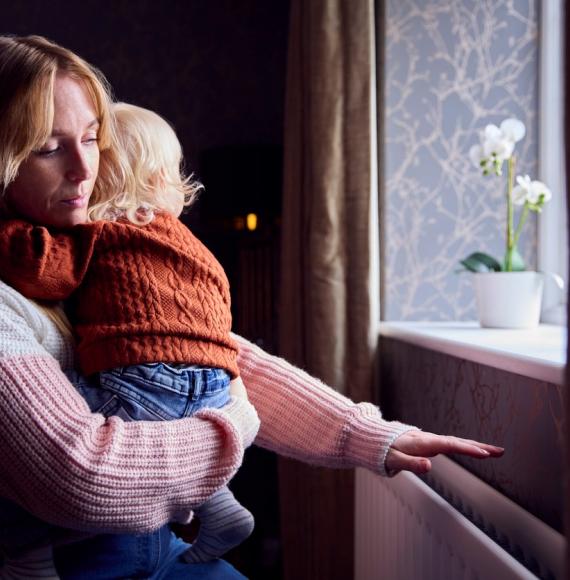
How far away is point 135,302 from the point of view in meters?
0.93

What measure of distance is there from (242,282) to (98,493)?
2.20 metres

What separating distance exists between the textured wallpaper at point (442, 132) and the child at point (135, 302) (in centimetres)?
101

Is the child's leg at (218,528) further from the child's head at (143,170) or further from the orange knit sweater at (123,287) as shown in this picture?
the child's head at (143,170)

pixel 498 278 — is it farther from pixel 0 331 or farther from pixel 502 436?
pixel 0 331

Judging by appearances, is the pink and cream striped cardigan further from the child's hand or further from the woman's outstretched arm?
the woman's outstretched arm

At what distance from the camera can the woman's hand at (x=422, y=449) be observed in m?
1.01

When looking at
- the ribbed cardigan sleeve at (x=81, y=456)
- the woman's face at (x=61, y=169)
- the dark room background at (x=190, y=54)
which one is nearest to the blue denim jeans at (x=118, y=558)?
the ribbed cardigan sleeve at (x=81, y=456)

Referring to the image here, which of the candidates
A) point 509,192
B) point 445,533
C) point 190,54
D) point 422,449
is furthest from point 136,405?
point 190,54

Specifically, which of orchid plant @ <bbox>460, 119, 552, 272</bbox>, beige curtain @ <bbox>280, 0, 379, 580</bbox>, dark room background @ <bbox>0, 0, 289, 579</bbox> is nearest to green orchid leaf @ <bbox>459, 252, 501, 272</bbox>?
orchid plant @ <bbox>460, 119, 552, 272</bbox>

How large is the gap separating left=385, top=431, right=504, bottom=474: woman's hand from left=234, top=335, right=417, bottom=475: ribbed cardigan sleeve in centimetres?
1

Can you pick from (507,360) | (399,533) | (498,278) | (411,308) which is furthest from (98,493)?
(411,308)

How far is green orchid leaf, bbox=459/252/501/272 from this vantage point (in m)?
1.62

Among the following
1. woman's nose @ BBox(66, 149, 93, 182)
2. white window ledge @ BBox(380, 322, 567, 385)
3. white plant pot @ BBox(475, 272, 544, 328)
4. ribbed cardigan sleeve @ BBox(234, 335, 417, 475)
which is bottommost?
ribbed cardigan sleeve @ BBox(234, 335, 417, 475)

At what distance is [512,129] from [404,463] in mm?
920
